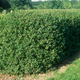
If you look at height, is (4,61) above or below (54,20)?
below

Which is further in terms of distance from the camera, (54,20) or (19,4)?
(19,4)

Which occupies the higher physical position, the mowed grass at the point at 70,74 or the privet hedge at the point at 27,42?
the privet hedge at the point at 27,42

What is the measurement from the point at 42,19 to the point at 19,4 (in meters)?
36.2

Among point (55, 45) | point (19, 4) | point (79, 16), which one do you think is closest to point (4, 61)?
point (55, 45)

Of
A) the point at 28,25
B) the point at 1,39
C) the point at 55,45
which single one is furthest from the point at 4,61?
the point at 55,45

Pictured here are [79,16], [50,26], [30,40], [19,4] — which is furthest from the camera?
[19,4]

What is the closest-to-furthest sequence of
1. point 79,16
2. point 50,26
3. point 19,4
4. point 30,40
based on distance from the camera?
point 30,40
point 50,26
point 79,16
point 19,4

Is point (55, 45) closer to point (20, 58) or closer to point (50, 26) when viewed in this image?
point (50, 26)

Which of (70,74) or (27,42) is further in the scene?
(70,74)

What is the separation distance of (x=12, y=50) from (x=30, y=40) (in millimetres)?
617

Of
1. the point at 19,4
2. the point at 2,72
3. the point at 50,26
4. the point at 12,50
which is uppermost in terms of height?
the point at 19,4

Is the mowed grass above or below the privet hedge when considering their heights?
below

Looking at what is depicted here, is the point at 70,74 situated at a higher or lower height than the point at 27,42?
lower

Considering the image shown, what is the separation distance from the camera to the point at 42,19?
3.78 metres
